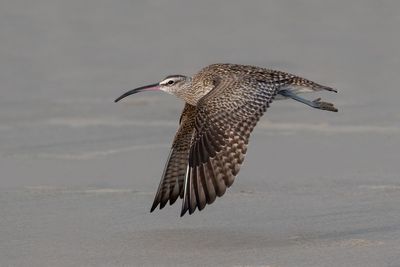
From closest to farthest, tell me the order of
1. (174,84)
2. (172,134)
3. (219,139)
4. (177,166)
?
(219,139), (177,166), (174,84), (172,134)

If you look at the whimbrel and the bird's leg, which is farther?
the bird's leg

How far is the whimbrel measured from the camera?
8.22 meters

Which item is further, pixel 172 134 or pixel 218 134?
pixel 172 134

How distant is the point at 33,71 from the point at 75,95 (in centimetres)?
88

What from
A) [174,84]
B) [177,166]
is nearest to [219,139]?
[177,166]

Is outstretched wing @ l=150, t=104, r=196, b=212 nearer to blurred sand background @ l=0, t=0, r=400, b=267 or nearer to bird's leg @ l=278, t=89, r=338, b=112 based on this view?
blurred sand background @ l=0, t=0, r=400, b=267

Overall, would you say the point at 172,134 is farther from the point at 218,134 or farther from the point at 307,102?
the point at 218,134

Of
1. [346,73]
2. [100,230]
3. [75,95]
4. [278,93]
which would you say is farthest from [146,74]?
[100,230]

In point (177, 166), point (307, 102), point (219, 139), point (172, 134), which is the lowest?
point (172, 134)

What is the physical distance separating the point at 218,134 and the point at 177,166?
0.57 metres

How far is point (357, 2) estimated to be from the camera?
1524cm

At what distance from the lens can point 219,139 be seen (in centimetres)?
841

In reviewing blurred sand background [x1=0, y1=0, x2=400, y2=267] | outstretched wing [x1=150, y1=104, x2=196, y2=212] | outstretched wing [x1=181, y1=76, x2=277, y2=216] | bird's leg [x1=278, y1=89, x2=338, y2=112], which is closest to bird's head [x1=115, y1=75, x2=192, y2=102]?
blurred sand background [x1=0, y1=0, x2=400, y2=267]

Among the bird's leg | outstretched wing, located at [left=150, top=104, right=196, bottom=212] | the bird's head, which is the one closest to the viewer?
outstretched wing, located at [left=150, top=104, right=196, bottom=212]
